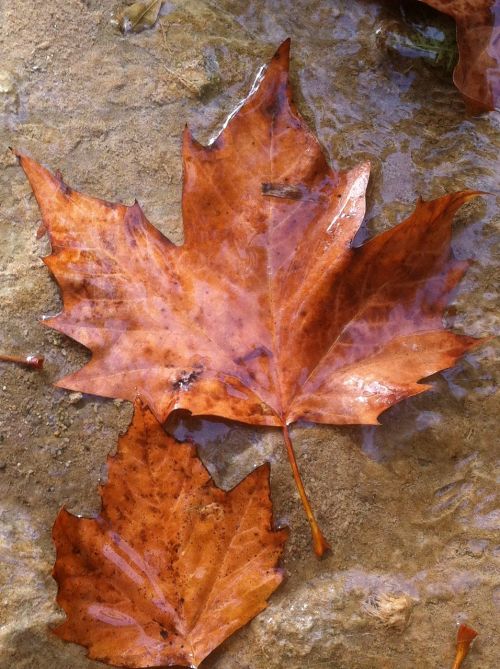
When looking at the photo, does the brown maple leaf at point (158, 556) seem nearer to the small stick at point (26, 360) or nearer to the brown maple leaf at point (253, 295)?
the brown maple leaf at point (253, 295)

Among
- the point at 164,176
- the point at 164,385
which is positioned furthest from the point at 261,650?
the point at 164,176

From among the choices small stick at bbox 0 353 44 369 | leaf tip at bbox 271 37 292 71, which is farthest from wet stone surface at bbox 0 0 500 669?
leaf tip at bbox 271 37 292 71

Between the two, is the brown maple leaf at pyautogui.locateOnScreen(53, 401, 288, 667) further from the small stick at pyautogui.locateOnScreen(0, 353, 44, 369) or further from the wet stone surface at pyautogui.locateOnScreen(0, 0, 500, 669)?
the small stick at pyautogui.locateOnScreen(0, 353, 44, 369)

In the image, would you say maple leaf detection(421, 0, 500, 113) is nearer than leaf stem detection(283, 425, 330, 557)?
No

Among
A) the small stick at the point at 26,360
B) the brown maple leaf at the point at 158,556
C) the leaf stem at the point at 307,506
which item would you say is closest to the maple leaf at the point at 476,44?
the leaf stem at the point at 307,506

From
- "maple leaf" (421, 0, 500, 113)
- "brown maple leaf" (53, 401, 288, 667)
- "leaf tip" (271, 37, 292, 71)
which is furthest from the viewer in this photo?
"maple leaf" (421, 0, 500, 113)

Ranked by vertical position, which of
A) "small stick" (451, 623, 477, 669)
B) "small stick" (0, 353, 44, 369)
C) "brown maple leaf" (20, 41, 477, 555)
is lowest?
"small stick" (451, 623, 477, 669)

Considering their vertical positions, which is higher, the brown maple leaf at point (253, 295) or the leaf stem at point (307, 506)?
the brown maple leaf at point (253, 295)
